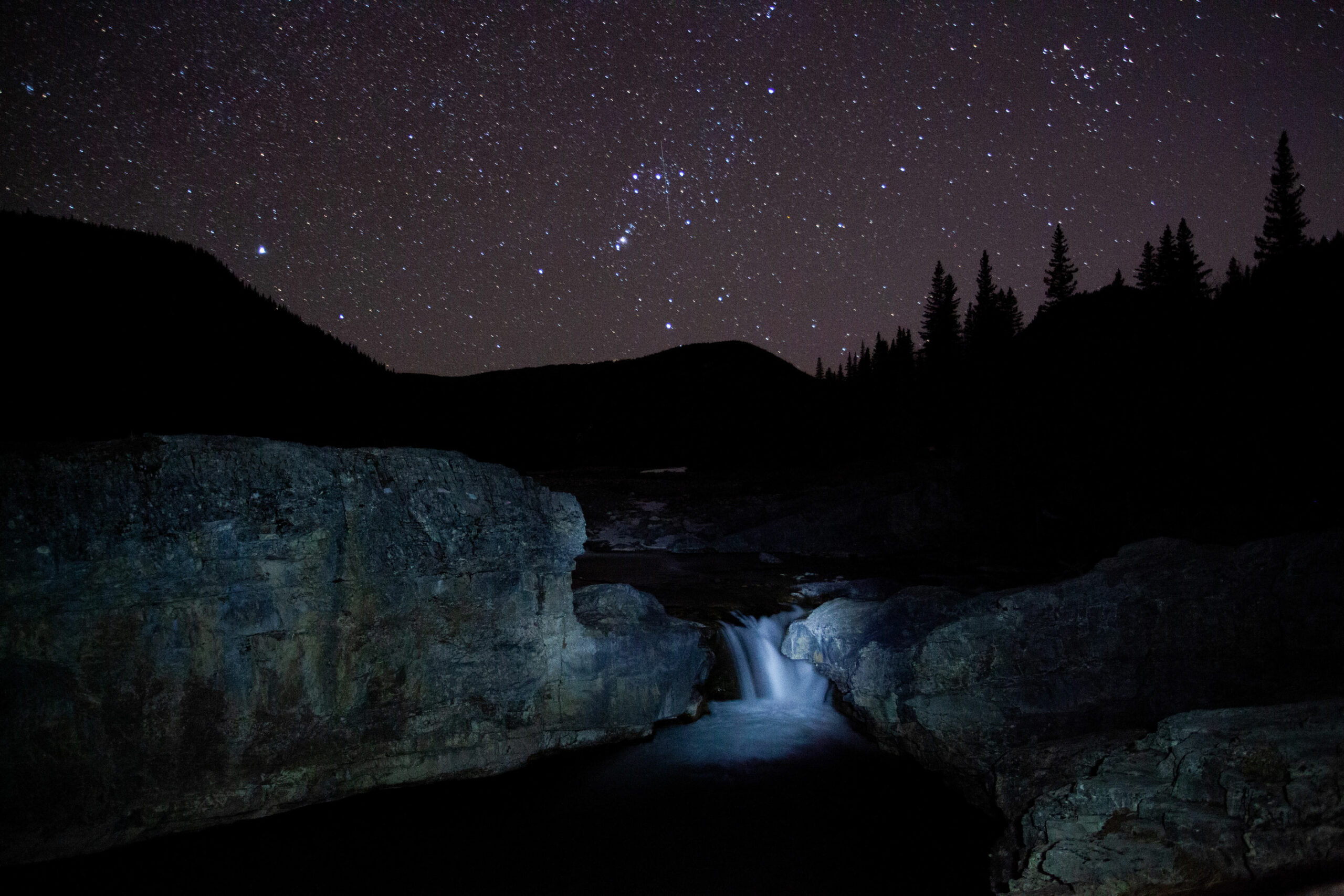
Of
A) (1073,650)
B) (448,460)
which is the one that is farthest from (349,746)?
(1073,650)

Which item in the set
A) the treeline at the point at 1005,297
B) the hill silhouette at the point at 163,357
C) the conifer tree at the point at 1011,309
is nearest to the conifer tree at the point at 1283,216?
the treeline at the point at 1005,297

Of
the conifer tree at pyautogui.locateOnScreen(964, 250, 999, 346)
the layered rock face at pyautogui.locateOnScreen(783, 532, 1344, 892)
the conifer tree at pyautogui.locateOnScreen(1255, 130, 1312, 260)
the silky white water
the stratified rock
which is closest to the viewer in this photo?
the stratified rock

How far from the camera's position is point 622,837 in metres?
8.98

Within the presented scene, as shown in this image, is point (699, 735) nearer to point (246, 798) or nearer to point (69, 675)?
point (246, 798)

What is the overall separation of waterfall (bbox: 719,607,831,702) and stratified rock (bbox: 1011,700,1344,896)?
727cm

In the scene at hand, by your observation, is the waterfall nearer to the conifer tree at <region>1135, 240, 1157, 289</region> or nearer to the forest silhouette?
the forest silhouette

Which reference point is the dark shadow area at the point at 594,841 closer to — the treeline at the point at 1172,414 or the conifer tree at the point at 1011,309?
the treeline at the point at 1172,414

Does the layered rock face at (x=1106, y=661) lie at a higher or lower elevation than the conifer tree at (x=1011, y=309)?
lower

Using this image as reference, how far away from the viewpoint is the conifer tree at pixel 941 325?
6425 cm

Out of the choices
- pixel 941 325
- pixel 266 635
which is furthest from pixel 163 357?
pixel 941 325

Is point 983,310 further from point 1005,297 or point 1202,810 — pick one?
point 1202,810

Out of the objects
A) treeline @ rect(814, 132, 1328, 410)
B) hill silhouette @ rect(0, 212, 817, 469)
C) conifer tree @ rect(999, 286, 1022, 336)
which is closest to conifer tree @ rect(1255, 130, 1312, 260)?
treeline @ rect(814, 132, 1328, 410)

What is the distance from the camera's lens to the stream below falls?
786 centimetres

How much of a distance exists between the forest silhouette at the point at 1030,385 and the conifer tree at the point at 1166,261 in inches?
6.6
